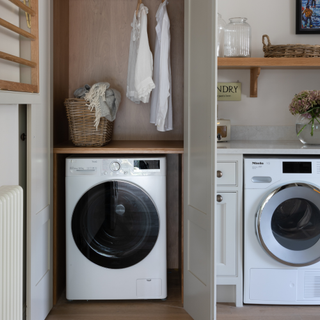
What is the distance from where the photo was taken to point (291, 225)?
2.07 metres

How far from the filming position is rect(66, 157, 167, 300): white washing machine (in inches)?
81.6

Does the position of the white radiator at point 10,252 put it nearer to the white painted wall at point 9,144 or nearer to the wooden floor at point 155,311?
the white painted wall at point 9,144

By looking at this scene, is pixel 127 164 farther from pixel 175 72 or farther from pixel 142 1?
pixel 142 1

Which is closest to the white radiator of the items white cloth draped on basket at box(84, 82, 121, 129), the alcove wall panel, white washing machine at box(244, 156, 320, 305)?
white cloth draped on basket at box(84, 82, 121, 129)

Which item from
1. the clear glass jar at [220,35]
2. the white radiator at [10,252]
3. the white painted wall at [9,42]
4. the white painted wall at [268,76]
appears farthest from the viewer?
the white painted wall at [268,76]

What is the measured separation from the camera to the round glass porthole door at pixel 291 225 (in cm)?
203

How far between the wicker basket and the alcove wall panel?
0.50 m

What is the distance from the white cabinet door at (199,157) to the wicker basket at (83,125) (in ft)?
1.75

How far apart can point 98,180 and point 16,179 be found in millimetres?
514

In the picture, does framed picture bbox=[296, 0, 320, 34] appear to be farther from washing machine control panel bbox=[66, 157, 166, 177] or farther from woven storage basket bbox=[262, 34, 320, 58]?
washing machine control panel bbox=[66, 157, 166, 177]

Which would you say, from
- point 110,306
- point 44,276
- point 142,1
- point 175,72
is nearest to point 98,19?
point 142,1

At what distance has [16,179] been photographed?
5.47 feet

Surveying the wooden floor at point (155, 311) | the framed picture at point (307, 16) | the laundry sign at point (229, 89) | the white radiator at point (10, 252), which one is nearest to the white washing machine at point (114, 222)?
the wooden floor at point (155, 311)

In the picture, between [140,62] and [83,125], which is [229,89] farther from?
[83,125]
